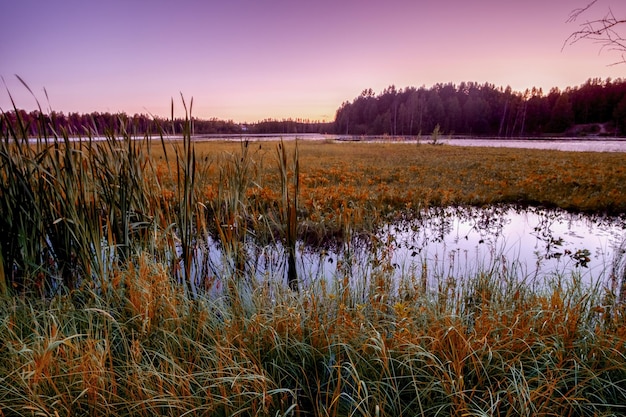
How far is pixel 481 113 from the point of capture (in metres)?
81.6

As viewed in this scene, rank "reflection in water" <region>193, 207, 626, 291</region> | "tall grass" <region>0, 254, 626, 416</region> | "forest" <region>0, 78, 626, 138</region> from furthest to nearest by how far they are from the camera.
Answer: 1. "forest" <region>0, 78, 626, 138</region>
2. "reflection in water" <region>193, 207, 626, 291</region>
3. "tall grass" <region>0, 254, 626, 416</region>

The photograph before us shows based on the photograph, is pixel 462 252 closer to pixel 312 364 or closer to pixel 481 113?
pixel 312 364

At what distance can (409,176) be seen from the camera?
10477 millimetres

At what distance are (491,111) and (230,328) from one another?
97.3m

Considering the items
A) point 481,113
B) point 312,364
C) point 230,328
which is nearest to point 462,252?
point 312,364

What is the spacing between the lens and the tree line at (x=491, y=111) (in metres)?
64.1

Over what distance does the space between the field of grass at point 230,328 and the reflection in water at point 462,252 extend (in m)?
0.31

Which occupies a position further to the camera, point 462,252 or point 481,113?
point 481,113

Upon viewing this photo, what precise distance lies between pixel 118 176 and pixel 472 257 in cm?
448

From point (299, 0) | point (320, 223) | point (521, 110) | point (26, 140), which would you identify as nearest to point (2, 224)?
point (26, 140)

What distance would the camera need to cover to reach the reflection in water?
11.7ft

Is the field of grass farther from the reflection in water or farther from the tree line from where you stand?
the tree line

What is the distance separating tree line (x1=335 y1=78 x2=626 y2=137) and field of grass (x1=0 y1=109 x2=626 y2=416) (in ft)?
202

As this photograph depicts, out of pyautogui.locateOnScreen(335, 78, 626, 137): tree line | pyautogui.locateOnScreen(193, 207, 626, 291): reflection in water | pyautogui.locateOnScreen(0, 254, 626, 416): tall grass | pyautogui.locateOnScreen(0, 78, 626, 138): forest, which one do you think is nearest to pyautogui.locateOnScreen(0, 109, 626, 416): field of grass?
pyautogui.locateOnScreen(0, 254, 626, 416): tall grass
